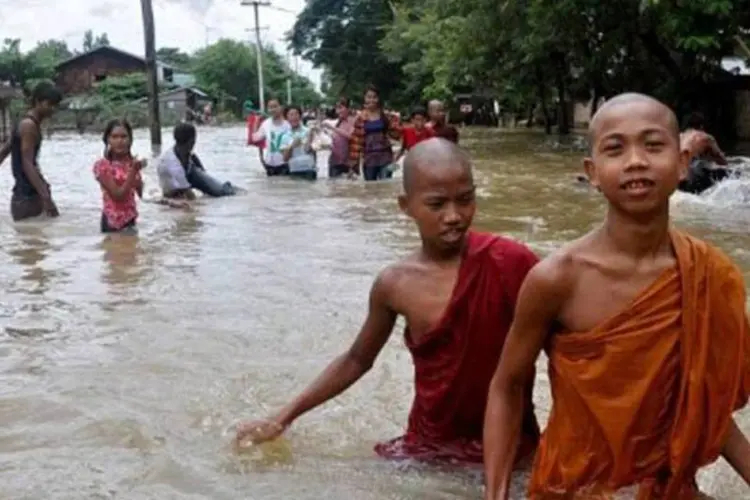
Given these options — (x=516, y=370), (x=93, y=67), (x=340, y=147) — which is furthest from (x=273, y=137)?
(x=93, y=67)

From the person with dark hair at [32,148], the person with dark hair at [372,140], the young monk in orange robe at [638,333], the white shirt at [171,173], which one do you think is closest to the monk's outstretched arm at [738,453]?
the young monk in orange robe at [638,333]

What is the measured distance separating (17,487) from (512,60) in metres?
27.8

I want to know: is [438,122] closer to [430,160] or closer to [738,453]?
[430,160]

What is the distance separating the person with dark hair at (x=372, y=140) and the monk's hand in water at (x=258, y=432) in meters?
12.4

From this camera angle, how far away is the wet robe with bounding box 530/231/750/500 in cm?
261

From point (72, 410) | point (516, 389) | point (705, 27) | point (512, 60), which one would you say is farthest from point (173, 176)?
point (512, 60)

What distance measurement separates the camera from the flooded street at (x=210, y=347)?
13.2ft

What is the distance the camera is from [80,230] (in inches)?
456

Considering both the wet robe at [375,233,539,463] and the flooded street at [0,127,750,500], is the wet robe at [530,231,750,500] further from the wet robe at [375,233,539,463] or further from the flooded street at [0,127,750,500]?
the flooded street at [0,127,750,500]

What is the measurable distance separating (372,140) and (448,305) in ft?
45.1

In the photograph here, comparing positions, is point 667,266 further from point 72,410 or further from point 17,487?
point 72,410

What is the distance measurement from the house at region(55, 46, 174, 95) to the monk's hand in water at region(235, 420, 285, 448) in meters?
77.0

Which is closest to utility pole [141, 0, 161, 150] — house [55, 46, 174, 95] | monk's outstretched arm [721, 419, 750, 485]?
monk's outstretched arm [721, 419, 750, 485]

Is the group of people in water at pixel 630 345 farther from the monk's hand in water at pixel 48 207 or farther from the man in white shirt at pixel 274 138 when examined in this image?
the man in white shirt at pixel 274 138
